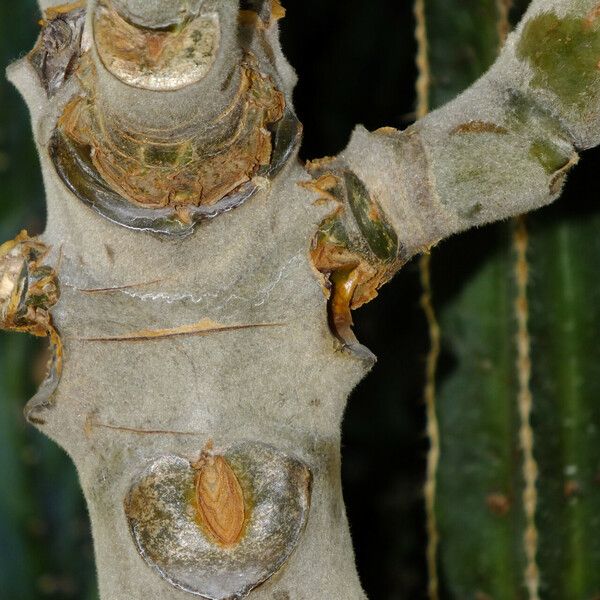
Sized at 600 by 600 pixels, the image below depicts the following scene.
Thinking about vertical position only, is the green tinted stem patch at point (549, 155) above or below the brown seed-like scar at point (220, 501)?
above

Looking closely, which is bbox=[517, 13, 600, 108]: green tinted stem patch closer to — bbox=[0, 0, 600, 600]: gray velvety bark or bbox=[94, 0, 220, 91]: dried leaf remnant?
bbox=[0, 0, 600, 600]: gray velvety bark

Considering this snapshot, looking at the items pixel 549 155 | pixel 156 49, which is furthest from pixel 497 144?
pixel 156 49

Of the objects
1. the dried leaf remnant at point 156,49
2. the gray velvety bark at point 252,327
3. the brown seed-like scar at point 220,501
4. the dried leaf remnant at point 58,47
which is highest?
the dried leaf remnant at point 58,47

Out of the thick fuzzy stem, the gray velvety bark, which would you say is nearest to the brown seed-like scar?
the gray velvety bark

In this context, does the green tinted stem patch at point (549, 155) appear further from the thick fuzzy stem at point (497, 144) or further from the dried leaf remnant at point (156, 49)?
the dried leaf remnant at point (156, 49)

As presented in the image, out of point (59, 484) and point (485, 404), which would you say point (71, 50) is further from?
point (59, 484)

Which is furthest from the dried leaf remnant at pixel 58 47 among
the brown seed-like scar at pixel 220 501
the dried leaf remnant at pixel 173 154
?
the brown seed-like scar at pixel 220 501

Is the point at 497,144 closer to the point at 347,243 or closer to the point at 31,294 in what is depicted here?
the point at 347,243
